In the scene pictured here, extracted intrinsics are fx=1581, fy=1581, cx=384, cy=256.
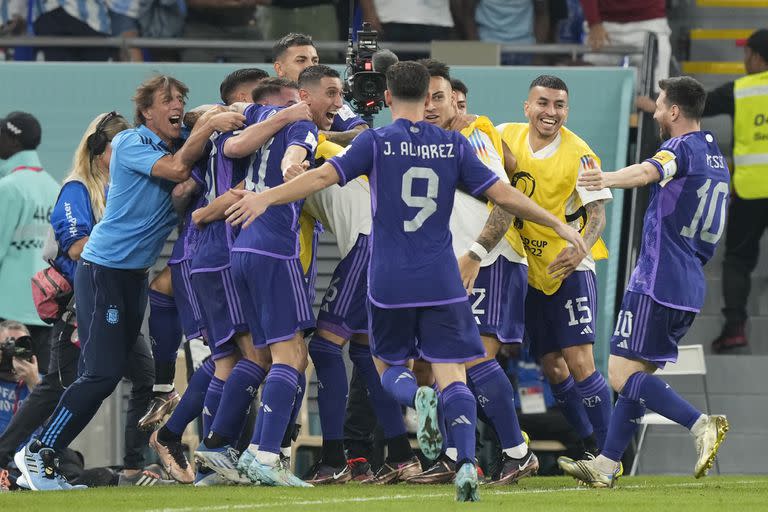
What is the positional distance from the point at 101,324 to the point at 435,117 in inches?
87.3

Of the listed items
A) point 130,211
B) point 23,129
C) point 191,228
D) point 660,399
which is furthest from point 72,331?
point 660,399

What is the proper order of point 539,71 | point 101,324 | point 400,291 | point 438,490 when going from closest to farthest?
Result: point 400,291 → point 438,490 → point 101,324 → point 539,71

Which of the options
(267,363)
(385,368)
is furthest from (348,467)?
(385,368)

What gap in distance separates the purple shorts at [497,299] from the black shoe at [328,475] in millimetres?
1134

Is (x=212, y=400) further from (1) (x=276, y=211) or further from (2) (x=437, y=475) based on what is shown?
(2) (x=437, y=475)

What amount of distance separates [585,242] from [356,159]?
5.96ft

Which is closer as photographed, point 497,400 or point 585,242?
point 497,400

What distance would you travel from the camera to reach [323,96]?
896 cm

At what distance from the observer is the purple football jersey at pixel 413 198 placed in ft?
24.5

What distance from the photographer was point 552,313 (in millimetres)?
9219

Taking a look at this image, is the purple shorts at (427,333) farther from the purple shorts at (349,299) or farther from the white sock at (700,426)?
the white sock at (700,426)

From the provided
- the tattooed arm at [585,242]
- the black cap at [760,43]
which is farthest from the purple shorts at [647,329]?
the black cap at [760,43]

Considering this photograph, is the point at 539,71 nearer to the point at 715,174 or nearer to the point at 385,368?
the point at 715,174

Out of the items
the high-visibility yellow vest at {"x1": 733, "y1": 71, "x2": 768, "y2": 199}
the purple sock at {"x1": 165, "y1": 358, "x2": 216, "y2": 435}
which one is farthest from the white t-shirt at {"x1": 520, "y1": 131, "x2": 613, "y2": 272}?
the high-visibility yellow vest at {"x1": 733, "y1": 71, "x2": 768, "y2": 199}
